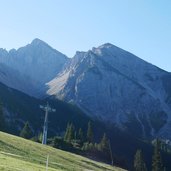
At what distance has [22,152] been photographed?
71062mm

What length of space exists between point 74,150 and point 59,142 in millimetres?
5685

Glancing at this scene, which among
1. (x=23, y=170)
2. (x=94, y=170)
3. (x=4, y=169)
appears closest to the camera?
(x=4, y=169)

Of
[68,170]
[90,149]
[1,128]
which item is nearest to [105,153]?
[90,149]

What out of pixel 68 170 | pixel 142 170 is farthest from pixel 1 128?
pixel 68 170

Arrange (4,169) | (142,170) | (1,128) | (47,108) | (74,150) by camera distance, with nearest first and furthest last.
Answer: (4,169)
(47,108)
(74,150)
(1,128)
(142,170)

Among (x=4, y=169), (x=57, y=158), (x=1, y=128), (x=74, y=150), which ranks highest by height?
(x=1, y=128)

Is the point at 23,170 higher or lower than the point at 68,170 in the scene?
lower

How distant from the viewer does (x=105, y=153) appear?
167 m

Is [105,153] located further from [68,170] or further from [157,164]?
[68,170]

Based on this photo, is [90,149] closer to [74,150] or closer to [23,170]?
[74,150]

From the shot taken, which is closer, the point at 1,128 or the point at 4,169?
the point at 4,169

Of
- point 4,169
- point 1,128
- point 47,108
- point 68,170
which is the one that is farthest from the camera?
point 1,128

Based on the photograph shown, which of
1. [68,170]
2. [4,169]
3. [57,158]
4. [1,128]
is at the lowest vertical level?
[4,169]

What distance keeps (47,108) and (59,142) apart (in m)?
18.6
